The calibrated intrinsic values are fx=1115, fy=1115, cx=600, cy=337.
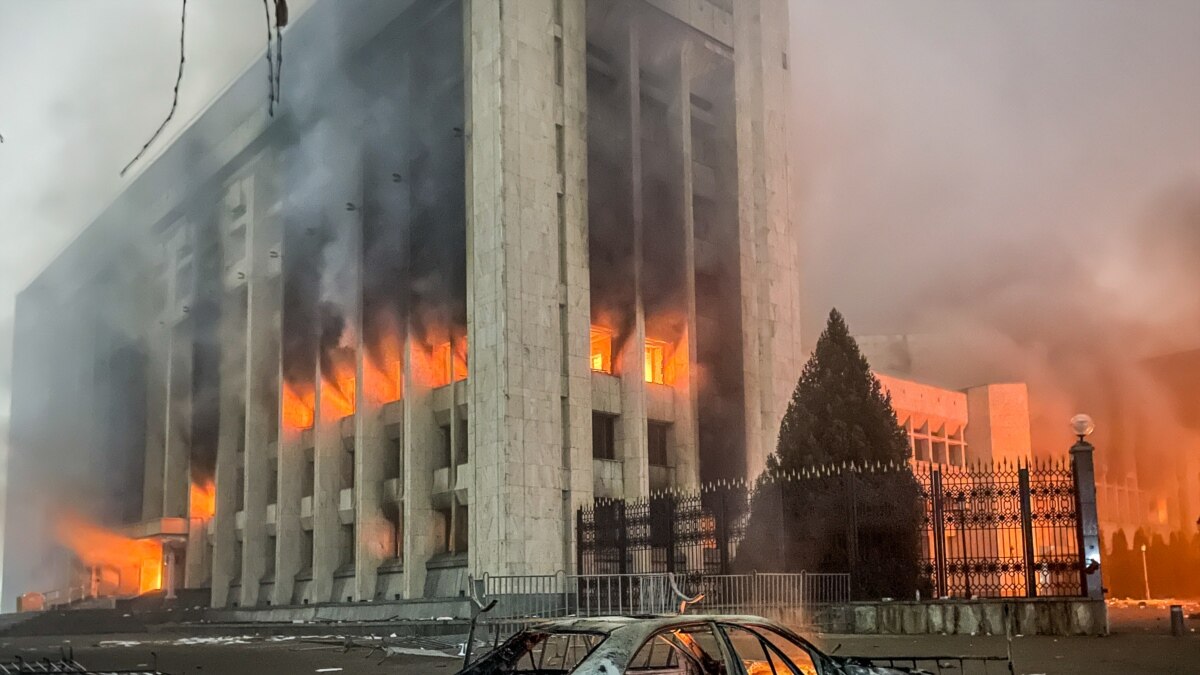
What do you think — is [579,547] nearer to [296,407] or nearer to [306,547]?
[306,547]

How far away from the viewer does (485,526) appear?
26.3 meters

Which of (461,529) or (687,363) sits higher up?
(687,363)

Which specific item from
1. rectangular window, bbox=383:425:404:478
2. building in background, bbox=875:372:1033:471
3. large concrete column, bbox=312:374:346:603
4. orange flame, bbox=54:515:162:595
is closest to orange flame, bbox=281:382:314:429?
large concrete column, bbox=312:374:346:603

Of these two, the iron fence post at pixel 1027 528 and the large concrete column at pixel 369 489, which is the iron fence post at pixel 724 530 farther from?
the large concrete column at pixel 369 489

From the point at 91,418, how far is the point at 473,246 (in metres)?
32.8

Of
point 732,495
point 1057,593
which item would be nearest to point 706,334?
point 732,495

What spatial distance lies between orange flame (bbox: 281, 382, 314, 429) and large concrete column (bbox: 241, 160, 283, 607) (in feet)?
5.61

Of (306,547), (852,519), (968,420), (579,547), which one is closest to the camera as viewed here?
(852,519)

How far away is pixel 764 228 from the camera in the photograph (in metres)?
34.5

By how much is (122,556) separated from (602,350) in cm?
3030

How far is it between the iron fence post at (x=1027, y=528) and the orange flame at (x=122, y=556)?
3914 centimetres

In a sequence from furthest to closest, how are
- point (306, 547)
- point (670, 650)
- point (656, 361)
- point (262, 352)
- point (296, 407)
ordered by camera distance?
1. point (262, 352)
2. point (296, 407)
3. point (306, 547)
4. point (656, 361)
5. point (670, 650)

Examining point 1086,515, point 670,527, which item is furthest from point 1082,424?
point 670,527

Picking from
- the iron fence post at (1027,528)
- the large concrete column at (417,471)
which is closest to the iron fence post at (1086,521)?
the iron fence post at (1027,528)
